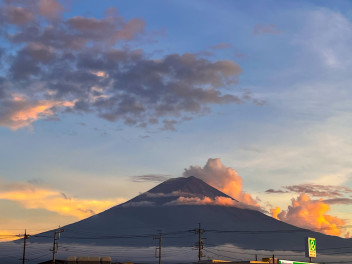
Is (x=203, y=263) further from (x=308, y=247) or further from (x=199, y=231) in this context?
(x=199, y=231)

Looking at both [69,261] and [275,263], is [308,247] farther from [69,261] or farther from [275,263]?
[69,261]

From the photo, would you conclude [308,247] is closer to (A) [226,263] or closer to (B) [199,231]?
(A) [226,263]

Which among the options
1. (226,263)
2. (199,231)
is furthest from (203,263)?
(199,231)

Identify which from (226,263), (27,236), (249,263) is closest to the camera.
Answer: (249,263)

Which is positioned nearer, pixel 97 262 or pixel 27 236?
pixel 97 262

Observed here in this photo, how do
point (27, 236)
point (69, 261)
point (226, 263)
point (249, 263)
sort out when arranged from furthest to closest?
1. point (27, 236)
2. point (69, 261)
3. point (226, 263)
4. point (249, 263)

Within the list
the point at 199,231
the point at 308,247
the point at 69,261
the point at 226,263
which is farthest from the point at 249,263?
the point at 199,231

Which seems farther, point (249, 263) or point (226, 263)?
point (226, 263)

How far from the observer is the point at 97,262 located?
89.6 m

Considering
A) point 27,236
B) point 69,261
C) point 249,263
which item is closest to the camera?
point 249,263

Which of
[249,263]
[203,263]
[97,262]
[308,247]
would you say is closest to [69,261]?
[97,262]

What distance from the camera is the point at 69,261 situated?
9075 centimetres

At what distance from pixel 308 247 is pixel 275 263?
1134 cm

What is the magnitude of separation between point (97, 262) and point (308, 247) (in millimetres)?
34224
